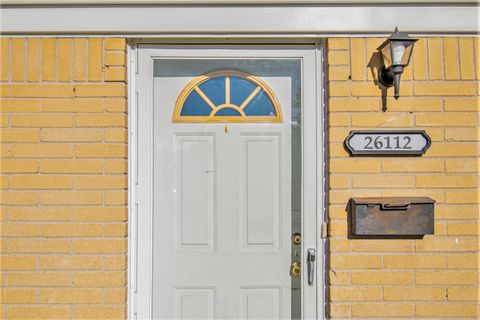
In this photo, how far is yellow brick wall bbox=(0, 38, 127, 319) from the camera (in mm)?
1993

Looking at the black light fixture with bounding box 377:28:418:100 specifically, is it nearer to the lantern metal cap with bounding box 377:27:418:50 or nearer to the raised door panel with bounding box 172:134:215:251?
the lantern metal cap with bounding box 377:27:418:50

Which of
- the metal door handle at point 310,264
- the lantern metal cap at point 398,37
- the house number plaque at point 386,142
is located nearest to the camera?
the lantern metal cap at point 398,37

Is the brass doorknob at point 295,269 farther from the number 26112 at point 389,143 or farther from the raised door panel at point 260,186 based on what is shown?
the number 26112 at point 389,143

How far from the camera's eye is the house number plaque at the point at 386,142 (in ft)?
6.54

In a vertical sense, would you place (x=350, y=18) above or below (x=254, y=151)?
above

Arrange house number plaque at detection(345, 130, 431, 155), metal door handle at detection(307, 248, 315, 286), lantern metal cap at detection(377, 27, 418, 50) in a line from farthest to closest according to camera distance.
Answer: metal door handle at detection(307, 248, 315, 286) < house number plaque at detection(345, 130, 431, 155) < lantern metal cap at detection(377, 27, 418, 50)

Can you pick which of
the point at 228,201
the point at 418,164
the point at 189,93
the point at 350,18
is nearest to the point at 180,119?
the point at 189,93

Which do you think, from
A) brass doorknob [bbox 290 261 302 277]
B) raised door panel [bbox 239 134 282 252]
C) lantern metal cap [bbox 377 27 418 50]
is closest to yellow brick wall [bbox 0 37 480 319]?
lantern metal cap [bbox 377 27 418 50]

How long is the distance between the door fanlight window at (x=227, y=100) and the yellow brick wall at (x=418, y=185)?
0.42 metres

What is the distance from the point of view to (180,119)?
2158mm

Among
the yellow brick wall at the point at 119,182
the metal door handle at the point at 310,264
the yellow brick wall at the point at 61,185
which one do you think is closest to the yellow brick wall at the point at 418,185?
the yellow brick wall at the point at 119,182

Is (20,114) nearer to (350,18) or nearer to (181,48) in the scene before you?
(181,48)

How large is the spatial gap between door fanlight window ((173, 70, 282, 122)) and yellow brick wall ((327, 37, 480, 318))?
0.42 metres

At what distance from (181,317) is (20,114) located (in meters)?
1.55
